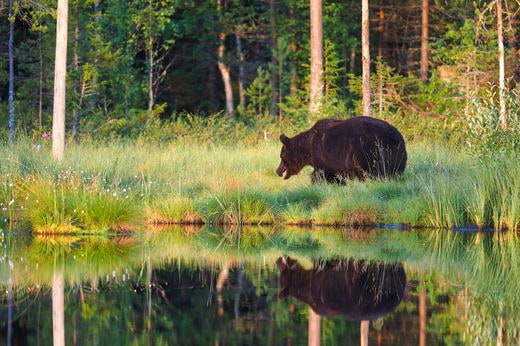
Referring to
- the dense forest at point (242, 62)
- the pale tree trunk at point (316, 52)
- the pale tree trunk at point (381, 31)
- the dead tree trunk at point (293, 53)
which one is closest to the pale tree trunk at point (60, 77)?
the dense forest at point (242, 62)

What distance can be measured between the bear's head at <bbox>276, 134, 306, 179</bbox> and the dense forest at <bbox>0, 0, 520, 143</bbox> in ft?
12.5

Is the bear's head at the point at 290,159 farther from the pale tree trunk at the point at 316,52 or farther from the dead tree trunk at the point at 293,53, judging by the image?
the dead tree trunk at the point at 293,53

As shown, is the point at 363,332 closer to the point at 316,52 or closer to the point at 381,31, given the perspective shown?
the point at 316,52

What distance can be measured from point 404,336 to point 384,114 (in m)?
21.0

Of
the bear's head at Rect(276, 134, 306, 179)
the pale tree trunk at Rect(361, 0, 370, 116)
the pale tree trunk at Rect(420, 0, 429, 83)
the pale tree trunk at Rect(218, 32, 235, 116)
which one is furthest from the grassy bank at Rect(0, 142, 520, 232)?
the pale tree trunk at Rect(218, 32, 235, 116)

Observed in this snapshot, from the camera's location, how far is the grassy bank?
15484 mm

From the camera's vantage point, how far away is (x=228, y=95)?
38.8 m

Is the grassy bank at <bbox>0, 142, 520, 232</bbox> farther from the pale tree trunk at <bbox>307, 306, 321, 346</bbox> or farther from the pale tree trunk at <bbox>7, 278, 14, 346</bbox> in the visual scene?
the pale tree trunk at <bbox>307, 306, 321, 346</bbox>

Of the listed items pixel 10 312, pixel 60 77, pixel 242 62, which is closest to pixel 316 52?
pixel 242 62

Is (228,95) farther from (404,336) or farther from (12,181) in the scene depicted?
(404,336)

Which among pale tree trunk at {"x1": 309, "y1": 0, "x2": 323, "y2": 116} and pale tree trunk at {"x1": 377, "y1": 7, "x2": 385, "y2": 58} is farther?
pale tree trunk at {"x1": 377, "y1": 7, "x2": 385, "y2": 58}

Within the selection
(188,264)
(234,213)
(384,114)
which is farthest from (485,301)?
(384,114)

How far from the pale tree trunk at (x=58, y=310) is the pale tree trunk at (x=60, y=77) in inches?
334

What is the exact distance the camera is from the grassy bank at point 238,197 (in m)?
15.5
